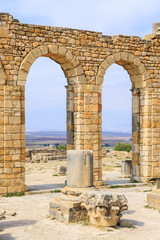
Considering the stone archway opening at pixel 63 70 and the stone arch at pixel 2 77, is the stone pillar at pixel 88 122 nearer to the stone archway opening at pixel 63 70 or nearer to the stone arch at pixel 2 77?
the stone archway opening at pixel 63 70

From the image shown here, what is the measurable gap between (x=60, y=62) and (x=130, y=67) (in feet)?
9.74

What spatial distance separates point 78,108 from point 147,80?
325cm

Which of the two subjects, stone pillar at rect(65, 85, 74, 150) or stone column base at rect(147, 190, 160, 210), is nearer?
stone column base at rect(147, 190, 160, 210)

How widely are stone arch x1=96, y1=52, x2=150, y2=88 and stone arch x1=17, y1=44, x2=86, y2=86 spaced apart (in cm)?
84

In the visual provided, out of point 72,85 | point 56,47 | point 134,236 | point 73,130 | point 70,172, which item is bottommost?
point 134,236

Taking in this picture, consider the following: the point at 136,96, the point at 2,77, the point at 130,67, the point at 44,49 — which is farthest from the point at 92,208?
the point at 130,67

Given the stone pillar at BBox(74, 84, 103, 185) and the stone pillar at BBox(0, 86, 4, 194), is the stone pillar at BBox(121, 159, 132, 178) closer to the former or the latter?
the stone pillar at BBox(74, 84, 103, 185)

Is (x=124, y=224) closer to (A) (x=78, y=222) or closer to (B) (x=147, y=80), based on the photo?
(A) (x=78, y=222)

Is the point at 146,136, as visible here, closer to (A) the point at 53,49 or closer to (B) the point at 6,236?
(A) the point at 53,49

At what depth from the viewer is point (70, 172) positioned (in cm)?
950

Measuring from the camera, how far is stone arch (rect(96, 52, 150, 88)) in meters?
14.1

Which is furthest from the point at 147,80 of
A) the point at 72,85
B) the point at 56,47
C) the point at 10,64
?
the point at 10,64

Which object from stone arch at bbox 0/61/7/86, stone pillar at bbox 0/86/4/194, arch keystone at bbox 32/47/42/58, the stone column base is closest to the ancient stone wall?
stone pillar at bbox 0/86/4/194

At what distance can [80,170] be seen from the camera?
9352 mm
